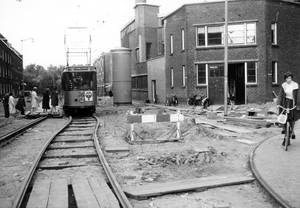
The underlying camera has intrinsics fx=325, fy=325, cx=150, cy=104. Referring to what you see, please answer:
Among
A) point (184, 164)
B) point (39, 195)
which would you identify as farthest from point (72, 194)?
point (184, 164)

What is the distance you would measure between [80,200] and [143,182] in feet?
4.96

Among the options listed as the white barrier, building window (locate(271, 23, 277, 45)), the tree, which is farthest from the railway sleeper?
the tree

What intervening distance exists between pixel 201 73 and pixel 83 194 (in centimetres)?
2201

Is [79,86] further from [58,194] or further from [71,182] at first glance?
[58,194]

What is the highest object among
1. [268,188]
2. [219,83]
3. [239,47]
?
[239,47]

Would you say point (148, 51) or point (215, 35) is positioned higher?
point (148, 51)

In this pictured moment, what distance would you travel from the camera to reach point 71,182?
6082mm

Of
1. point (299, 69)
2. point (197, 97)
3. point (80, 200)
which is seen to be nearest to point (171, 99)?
point (197, 97)

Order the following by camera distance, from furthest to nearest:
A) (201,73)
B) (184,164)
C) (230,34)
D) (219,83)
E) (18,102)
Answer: (201,73) < (219,83) < (230,34) < (18,102) < (184,164)

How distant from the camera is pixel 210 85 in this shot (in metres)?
26.1

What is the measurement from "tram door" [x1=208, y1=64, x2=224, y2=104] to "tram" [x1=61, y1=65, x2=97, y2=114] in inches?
381

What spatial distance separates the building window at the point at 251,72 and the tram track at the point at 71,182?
18817 mm

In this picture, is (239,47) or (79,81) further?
(239,47)

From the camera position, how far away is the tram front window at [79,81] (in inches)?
837
